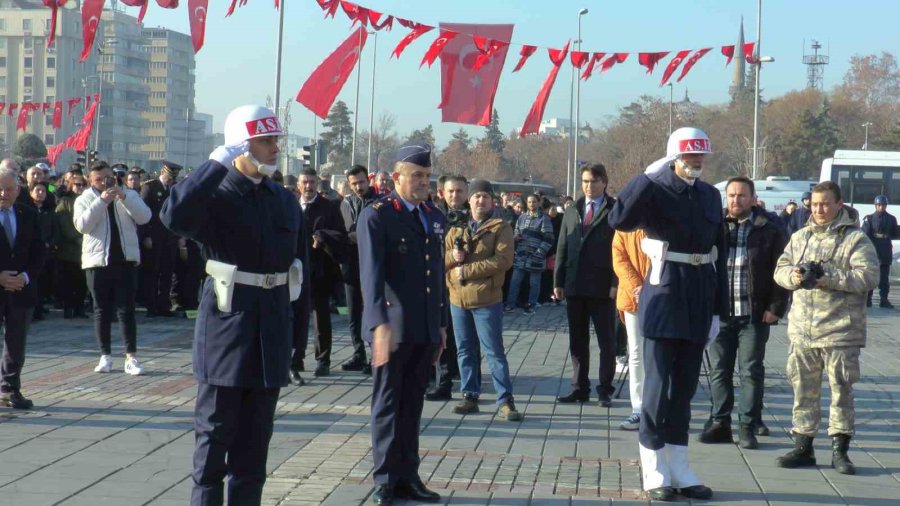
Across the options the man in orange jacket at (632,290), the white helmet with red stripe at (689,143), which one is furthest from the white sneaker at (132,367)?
the white helmet with red stripe at (689,143)

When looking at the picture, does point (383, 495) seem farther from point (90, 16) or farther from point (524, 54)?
point (524, 54)

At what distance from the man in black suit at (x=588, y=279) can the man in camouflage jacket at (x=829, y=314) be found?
2.13 metres

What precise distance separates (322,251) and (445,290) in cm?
510

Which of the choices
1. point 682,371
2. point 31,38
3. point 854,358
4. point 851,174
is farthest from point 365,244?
point 31,38

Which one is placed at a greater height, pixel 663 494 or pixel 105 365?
pixel 105 365

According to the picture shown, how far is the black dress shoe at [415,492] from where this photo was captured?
21.5ft

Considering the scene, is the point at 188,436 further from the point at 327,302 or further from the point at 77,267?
the point at 77,267

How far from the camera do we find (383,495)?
646cm

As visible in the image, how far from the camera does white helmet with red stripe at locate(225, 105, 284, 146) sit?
17.4ft

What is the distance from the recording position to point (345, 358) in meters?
13.2

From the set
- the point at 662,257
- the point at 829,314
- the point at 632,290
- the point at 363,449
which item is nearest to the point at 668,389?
the point at 662,257

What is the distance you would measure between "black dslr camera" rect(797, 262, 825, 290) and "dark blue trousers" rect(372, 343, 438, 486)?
2.64 meters

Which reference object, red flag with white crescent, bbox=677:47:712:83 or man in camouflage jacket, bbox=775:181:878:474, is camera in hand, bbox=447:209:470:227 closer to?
man in camouflage jacket, bbox=775:181:878:474

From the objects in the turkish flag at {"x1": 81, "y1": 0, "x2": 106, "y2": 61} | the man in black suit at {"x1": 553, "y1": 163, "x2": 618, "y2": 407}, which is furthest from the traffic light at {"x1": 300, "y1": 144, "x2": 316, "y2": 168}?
the man in black suit at {"x1": 553, "y1": 163, "x2": 618, "y2": 407}
